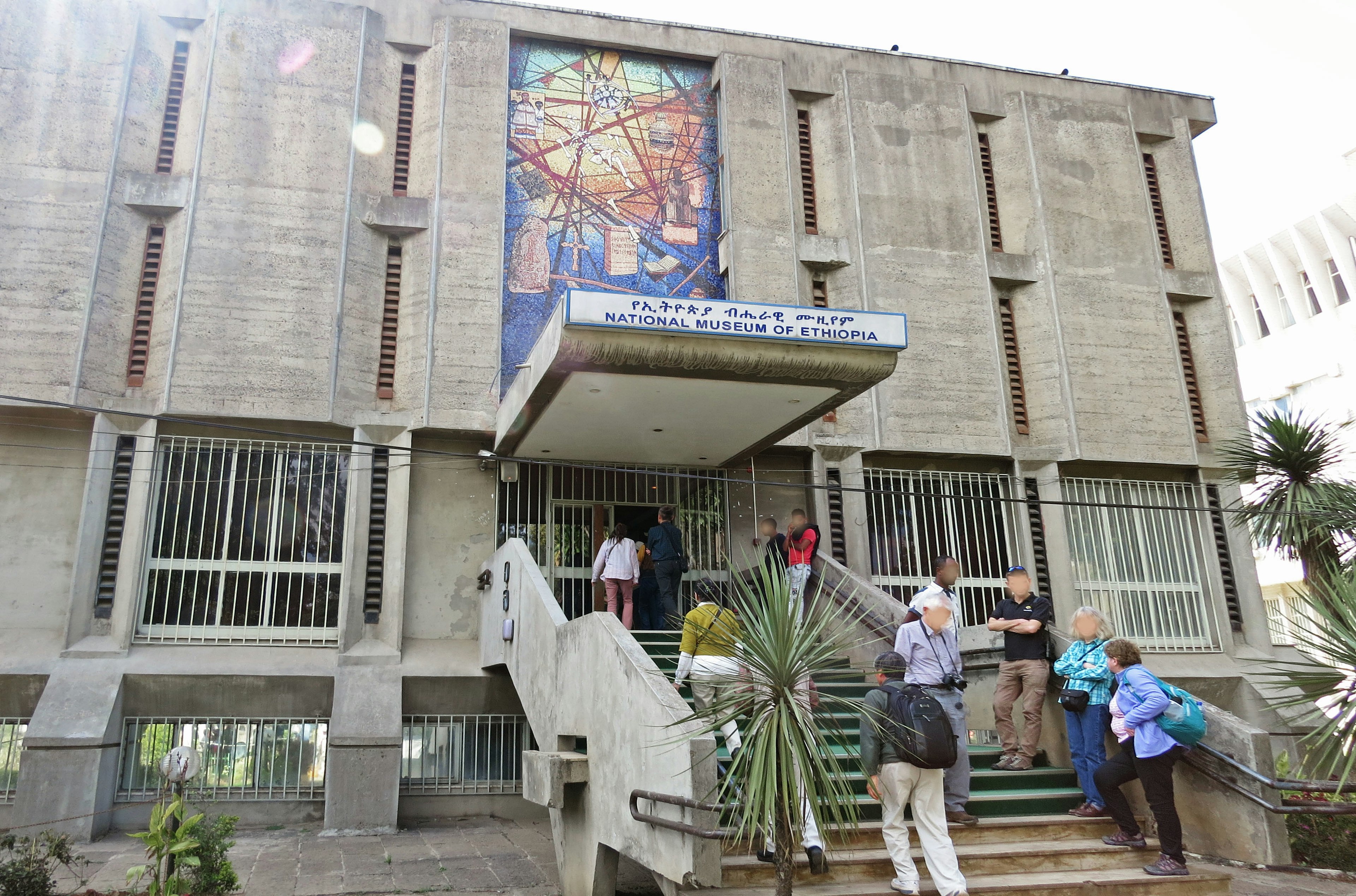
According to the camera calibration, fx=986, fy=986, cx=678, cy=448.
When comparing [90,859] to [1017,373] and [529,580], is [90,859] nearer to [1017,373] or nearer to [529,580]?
[529,580]

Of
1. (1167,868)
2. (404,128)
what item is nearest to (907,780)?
(1167,868)

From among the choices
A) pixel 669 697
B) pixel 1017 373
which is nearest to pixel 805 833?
pixel 669 697

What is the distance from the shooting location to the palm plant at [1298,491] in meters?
13.4

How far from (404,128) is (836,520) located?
29.8 ft

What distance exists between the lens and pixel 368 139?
49.5 feet

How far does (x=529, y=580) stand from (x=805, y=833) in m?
5.15

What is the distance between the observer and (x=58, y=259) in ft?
43.7

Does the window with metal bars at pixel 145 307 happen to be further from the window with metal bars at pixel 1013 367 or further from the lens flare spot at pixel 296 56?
the window with metal bars at pixel 1013 367

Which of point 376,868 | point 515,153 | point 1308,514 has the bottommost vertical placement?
point 376,868

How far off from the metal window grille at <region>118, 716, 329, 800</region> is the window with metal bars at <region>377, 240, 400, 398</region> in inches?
186

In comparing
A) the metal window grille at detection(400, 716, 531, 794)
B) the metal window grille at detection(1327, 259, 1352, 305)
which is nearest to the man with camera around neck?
the metal window grille at detection(400, 716, 531, 794)

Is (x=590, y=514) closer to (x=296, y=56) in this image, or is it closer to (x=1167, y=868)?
(x=296, y=56)

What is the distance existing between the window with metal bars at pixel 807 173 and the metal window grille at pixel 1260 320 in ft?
109

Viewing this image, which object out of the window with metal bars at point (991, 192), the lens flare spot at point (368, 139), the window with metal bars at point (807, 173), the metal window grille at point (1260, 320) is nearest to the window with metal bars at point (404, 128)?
the lens flare spot at point (368, 139)
